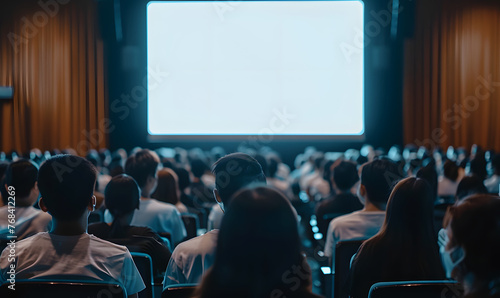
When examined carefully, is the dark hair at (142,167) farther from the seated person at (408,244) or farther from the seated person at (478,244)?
the seated person at (478,244)

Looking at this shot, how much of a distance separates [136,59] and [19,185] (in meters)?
8.34

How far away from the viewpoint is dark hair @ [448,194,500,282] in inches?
45.1

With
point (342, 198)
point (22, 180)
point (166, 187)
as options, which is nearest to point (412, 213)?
point (342, 198)

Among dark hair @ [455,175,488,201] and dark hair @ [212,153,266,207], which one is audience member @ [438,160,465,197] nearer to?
dark hair @ [455,175,488,201]

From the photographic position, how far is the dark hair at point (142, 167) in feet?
11.3

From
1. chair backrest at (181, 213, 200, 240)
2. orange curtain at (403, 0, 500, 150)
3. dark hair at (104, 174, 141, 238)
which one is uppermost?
orange curtain at (403, 0, 500, 150)

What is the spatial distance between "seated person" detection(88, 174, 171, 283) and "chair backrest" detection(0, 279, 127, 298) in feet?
2.54

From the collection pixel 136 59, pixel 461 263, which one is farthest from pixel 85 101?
pixel 461 263

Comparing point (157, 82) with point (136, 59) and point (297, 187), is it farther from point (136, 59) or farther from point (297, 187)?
point (297, 187)

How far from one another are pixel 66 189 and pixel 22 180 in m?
1.18

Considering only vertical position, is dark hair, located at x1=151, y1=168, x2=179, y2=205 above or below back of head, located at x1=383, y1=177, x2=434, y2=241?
below

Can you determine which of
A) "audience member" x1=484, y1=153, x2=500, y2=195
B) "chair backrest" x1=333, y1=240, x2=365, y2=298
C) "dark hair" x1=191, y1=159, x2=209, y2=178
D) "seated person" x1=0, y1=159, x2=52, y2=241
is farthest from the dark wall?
"chair backrest" x1=333, y1=240, x2=365, y2=298

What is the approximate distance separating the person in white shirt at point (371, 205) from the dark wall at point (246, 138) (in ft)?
27.1

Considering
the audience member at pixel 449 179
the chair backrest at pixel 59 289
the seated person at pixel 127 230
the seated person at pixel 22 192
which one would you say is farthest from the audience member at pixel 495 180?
the chair backrest at pixel 59 289
